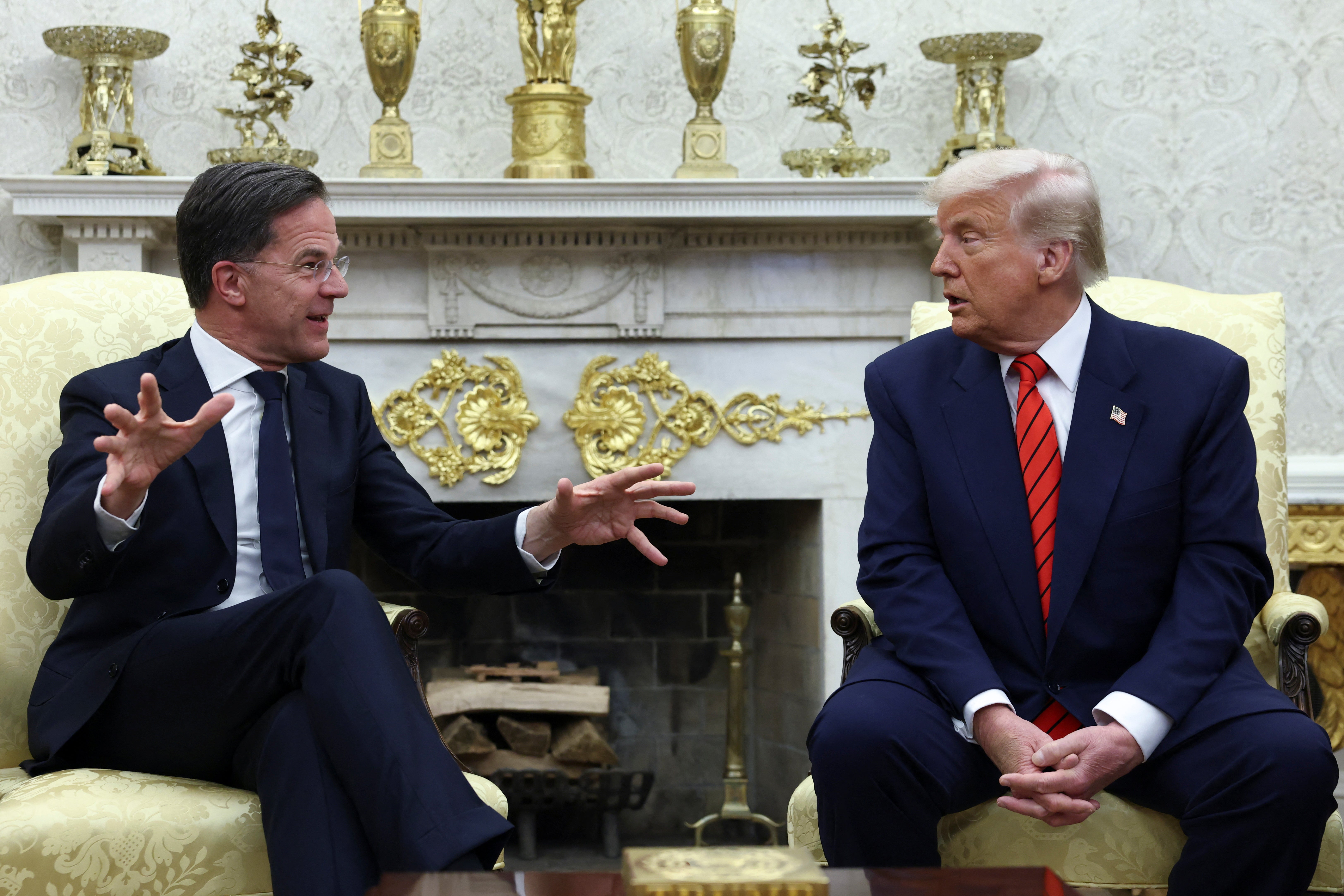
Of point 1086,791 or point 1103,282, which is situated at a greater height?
point 1103,282

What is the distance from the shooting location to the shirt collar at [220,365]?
1884 millimetres

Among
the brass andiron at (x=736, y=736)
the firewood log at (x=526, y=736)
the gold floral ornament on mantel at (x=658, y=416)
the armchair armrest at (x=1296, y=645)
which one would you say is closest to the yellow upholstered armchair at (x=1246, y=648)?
the armchair armrest at (x=1296, y=645)

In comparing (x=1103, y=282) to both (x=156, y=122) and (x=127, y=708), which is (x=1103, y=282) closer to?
(x=127, y=708)

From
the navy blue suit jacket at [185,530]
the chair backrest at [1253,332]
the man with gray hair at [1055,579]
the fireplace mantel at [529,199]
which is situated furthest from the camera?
the fireplace mantel at [529,199]

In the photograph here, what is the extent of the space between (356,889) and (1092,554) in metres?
0.98

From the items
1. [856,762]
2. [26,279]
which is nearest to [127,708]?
[856,762]

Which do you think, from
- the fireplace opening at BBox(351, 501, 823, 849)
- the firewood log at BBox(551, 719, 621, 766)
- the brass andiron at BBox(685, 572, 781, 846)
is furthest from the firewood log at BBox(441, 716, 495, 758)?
the brass andiron at BBox(685, 572, 781, 846)

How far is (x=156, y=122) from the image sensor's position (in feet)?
10.5

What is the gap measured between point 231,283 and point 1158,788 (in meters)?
1.37

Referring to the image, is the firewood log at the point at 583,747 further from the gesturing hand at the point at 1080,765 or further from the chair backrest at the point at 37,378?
the gesturing hand at the point at 1080,765

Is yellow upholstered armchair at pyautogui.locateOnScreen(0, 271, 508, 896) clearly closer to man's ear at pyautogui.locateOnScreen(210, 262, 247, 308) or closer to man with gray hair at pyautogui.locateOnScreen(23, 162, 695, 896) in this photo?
man with gray hair at pyautogui.locateOnScreen(23, 162, 695, 896)

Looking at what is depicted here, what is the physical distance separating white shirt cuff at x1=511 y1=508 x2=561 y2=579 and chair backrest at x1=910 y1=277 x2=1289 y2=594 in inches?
31.6

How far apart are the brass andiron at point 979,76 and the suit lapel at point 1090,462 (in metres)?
1.36

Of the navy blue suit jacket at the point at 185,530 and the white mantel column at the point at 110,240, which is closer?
the navy blue suit jacket at the point at 185,530
